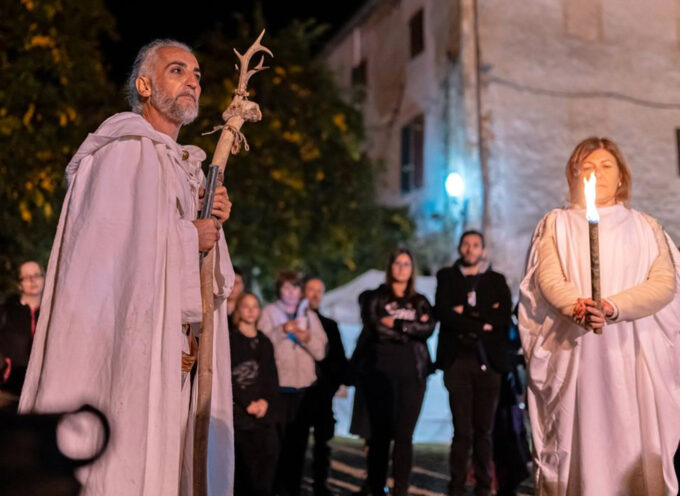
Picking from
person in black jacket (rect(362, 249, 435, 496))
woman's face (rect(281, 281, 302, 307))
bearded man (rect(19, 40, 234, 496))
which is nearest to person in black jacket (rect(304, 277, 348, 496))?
woman's face (rect(281, 281, 302, 307))

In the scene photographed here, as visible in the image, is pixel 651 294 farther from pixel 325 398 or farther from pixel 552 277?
pixel 325 398

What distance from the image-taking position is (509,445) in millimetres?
7188

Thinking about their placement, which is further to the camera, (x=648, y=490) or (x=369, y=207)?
(x=369, y=207)

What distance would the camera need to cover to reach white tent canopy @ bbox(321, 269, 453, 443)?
39.2ft

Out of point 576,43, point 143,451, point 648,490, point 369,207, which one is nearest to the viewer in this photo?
point 143,451

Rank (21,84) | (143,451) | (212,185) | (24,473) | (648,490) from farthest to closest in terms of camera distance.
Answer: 1. (21,84)
2. (648,490)
3. (212,185)
4. (143,451)
5. (24,473)

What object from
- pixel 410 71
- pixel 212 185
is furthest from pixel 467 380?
pixel 410 71

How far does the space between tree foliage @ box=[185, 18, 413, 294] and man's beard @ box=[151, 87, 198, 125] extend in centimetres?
1106

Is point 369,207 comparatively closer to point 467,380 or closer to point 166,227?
point 467,380

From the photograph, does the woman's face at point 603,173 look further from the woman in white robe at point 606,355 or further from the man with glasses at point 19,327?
the man with glasses at point 19,327

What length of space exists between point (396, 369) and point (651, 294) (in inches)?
118

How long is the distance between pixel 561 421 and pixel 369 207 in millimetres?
13351

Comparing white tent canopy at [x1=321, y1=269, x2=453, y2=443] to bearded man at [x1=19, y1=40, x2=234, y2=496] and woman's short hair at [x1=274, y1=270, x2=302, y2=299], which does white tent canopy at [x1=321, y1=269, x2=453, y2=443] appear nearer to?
woman's short hair at [x1=274, y1=270, x2=302, y2=299]

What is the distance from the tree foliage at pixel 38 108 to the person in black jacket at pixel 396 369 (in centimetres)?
623
